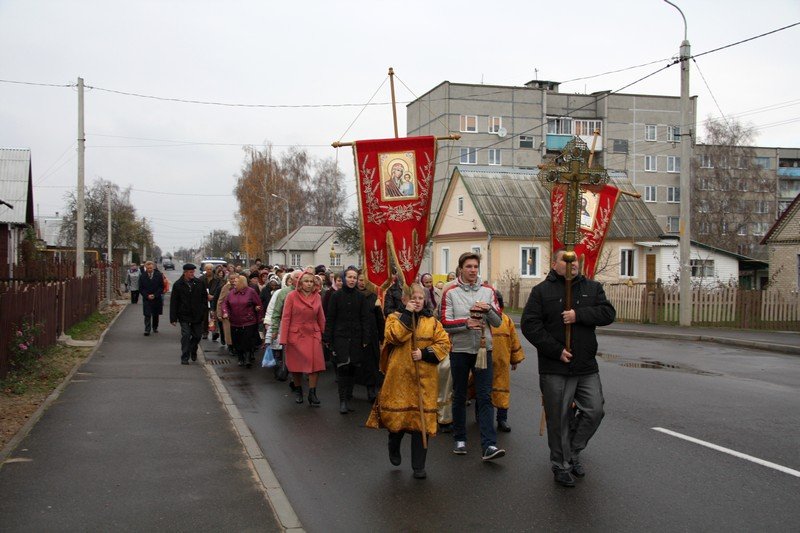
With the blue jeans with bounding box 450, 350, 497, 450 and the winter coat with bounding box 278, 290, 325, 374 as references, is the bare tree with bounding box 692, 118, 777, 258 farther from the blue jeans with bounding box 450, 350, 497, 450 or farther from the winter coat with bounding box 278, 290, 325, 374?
the blue jeans with bounding box 450, 350, 497, 450

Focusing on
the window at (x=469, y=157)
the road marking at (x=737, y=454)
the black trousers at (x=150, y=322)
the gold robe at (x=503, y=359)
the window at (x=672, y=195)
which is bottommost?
the road marking at (x=737, y=454)

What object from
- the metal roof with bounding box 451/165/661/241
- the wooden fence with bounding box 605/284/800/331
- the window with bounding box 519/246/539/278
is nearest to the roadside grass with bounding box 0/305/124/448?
the wooden fence with bounding box 605/284/800/331

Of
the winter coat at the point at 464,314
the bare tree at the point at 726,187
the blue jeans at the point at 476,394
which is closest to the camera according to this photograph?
the blue jeans at the point at 476,394

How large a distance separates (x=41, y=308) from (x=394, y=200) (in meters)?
7.60

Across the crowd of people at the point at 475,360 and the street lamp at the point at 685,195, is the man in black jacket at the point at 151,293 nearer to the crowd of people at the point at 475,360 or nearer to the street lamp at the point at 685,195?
the crowd of people at the point at 475,360

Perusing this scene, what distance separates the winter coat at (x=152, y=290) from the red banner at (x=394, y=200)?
11.0 meters

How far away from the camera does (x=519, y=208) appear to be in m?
43.1

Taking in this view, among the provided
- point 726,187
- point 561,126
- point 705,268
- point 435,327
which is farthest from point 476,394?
point 561,126

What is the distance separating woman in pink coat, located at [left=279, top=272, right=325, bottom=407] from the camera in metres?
10.2

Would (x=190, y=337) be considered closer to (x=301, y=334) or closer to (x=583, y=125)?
(x=301, y=334)

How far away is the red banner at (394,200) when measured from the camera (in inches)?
337

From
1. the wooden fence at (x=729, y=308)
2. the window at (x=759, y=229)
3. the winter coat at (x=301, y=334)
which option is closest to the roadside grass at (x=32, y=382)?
the winter coat at (x=301, y=334)

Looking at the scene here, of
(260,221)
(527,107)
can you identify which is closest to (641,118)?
(527,107)

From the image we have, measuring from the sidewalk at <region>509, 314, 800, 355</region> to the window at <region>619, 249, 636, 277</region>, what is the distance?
733 inches
